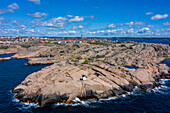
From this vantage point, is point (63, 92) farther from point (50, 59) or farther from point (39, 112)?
point (50, 59)

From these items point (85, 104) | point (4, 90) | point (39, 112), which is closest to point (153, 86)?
point (85, 104)

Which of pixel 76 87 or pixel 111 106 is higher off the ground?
pixel 76 87

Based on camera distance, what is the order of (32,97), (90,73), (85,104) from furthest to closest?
1. (90,73)
2. (32,97)
3. (85,104)

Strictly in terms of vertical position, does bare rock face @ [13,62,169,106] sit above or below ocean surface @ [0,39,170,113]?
above

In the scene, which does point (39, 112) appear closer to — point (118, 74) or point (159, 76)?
point (118, 74)

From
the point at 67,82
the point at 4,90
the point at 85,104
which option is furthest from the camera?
the point at 4,90

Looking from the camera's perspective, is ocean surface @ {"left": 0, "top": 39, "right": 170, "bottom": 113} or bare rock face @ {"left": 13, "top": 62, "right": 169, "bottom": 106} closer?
ocean surface @ {"left": 0, "top": 39, "right": 170, "bottom": 113}

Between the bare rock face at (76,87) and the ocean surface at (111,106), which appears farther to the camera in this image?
the bare rock face at (76,87)

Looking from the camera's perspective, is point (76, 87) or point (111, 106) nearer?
point (111, 106)

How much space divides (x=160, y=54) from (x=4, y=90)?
128 m

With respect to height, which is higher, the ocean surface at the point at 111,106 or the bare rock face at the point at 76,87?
the bare rock face at the point at 76,87

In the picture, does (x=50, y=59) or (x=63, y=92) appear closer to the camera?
(x=63, y=92)

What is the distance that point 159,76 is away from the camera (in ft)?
206

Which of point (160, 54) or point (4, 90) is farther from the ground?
point (160, 54)
